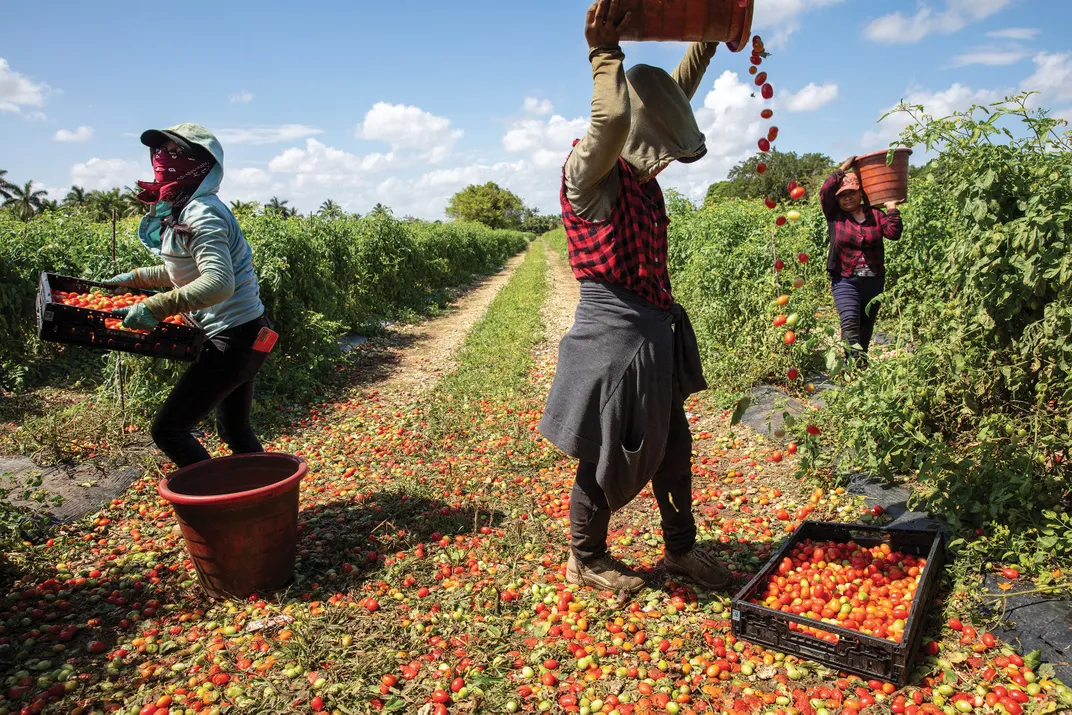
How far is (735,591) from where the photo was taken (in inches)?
133

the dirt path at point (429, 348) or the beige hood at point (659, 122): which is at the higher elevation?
the beige hood at point (659, 122)

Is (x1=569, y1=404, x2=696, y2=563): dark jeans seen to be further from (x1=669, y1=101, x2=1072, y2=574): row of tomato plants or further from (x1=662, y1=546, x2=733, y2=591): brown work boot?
(x1=669, y1=101, x2=1072, y2=574): row of tomato plants

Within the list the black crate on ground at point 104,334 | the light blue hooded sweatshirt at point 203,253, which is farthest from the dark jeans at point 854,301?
the black crate on ground at point 104,334

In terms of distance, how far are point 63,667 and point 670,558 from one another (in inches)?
114

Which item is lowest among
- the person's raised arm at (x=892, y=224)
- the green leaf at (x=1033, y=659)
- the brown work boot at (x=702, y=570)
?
the green leaf at (x=1033, y=659)

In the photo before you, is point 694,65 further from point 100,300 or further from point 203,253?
point 100,300

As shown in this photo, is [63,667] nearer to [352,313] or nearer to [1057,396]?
[1057,396]

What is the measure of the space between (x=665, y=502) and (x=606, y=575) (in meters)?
0.48

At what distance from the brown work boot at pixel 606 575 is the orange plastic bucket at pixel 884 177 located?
3682 millimetres

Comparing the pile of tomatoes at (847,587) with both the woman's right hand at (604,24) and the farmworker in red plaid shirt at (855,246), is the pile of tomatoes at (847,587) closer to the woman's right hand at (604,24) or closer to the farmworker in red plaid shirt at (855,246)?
the farmworker in red plaid shirt at (855,246)

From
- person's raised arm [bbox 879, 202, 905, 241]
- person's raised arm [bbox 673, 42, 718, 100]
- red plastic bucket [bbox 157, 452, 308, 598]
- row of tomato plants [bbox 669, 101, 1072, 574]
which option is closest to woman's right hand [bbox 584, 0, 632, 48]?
person's raised arm [bbox 673, 42, 718, 100]

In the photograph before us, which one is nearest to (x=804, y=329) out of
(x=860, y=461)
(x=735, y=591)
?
(x=860, y=461)

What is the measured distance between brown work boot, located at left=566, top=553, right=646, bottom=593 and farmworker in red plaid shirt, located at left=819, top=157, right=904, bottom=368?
300cm

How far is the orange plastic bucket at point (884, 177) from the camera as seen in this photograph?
5.01 m
